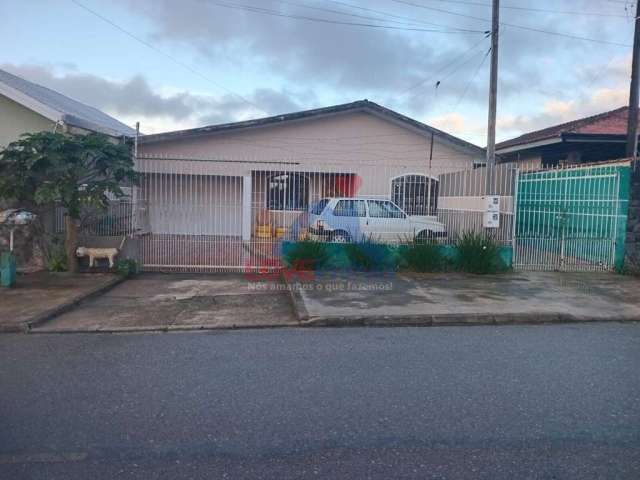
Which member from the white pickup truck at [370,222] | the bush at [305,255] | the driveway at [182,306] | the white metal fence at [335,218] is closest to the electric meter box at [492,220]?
the white metal fence at [335,218]

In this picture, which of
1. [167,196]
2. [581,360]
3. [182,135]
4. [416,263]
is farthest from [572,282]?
[182,135]

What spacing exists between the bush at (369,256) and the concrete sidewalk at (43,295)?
4668 millimetres

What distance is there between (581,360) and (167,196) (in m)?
8.23

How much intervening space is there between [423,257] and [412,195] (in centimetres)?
138

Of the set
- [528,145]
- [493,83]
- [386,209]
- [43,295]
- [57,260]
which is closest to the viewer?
[43,295]

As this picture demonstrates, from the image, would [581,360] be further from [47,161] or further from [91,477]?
[47,161]

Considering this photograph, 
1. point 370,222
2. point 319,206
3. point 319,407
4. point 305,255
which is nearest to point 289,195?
point 319,206

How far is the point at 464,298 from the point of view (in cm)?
852

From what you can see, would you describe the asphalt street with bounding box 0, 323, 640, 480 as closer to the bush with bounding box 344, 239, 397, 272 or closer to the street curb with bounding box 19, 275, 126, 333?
the street curb with bounding box 19, 275, 126, 333

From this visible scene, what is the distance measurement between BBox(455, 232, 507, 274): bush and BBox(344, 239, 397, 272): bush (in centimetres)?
142

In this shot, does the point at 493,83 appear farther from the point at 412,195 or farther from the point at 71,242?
the point at 71,242

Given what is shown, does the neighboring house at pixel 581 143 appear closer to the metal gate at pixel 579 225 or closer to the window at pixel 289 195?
the metal gate at pixel 579 225

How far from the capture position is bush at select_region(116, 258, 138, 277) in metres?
10.3

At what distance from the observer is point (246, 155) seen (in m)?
17.2
